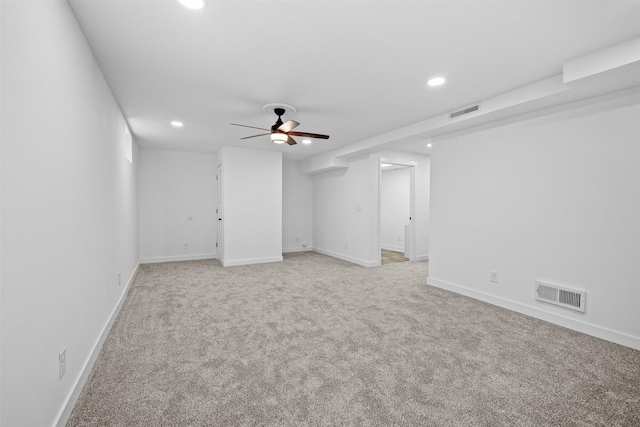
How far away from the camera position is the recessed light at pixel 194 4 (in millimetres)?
1772

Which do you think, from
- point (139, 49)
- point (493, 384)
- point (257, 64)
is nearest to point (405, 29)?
point (257, 64)

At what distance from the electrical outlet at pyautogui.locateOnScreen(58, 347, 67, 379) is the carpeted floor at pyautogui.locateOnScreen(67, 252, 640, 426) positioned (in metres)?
0.28

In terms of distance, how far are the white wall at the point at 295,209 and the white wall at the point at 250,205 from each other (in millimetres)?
1224

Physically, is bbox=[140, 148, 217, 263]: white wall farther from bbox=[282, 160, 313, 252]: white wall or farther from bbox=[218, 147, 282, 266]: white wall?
bbox=[282, 160, 313, 252]: white wall

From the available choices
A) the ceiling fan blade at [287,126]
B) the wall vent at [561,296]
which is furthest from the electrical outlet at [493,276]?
the ceiling fan blade at [287,126]

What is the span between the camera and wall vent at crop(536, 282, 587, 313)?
2.94m

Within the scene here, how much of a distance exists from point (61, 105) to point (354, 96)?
8.57ft

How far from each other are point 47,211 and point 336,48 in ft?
7.18

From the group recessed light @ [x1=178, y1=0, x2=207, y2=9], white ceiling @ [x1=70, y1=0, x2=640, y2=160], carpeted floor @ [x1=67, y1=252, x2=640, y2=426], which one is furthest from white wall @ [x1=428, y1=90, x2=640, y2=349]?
recessed light @ [x1=178, y1=0, x2=207, y2=9]

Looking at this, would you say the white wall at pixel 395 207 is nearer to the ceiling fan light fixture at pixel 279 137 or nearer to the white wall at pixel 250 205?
the white wall at pixel 250 205

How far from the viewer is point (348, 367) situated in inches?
87.7

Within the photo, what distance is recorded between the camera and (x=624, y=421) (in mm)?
1701

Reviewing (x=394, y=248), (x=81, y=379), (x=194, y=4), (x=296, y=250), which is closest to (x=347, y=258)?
(x=296, y=250)

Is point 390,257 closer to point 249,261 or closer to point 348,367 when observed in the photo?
point 249,261
